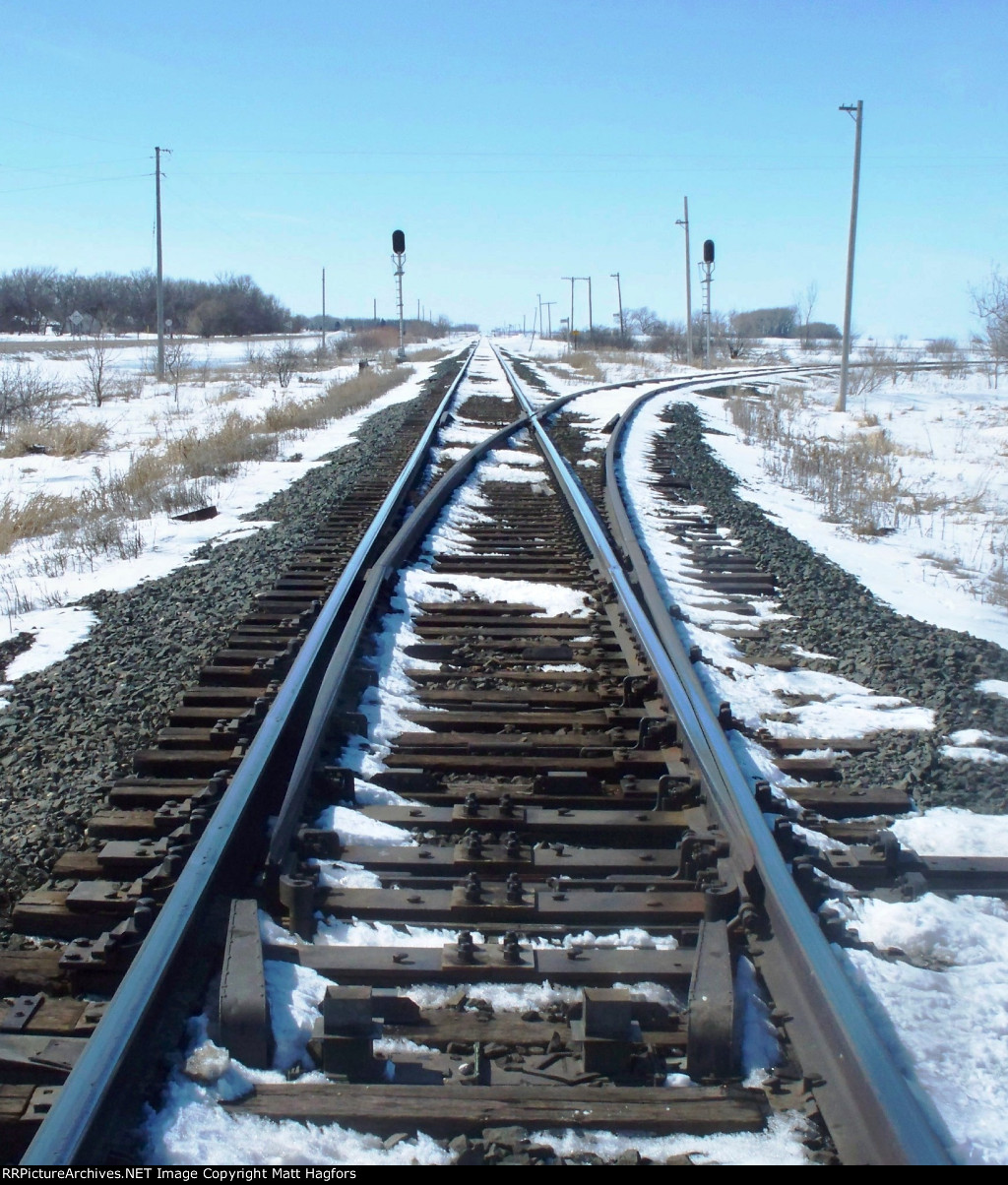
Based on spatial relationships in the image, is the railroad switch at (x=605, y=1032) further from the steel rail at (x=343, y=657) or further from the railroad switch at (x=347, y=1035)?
the steel rail at (x=343, y=657)

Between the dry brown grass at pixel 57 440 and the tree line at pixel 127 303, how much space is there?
74.1 metres

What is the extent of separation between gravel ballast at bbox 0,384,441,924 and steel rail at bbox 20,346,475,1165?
62 cm

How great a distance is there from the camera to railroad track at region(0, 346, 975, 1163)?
2219mm

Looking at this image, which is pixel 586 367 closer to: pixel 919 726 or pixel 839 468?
pixel 839 468

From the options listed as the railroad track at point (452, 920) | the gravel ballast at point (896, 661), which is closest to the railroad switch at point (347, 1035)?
the railroad track at point (452, 920)

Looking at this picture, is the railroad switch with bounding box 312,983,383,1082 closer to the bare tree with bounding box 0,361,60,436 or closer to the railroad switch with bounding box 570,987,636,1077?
the railroad switch with bounding box 570,987,636,1077

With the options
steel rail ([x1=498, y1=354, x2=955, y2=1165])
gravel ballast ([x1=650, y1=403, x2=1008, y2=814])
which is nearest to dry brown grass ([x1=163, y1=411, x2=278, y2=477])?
gravel ballast ([x1=650, y1=403, x2=1008, y2=814])

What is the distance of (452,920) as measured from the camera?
117 inches

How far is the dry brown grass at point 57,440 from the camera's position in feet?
59.9

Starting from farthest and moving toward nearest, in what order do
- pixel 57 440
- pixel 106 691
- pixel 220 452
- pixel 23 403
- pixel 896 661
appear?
pixel 23 403
pixel 57 440
pixel 220 452
pixel 896 661
pixel 106 691

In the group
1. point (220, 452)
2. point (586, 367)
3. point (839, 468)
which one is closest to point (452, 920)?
point (220, 452)

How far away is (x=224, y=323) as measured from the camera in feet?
342

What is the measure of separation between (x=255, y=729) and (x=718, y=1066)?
233 centimetres

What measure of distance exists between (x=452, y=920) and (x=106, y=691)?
8.87ft
